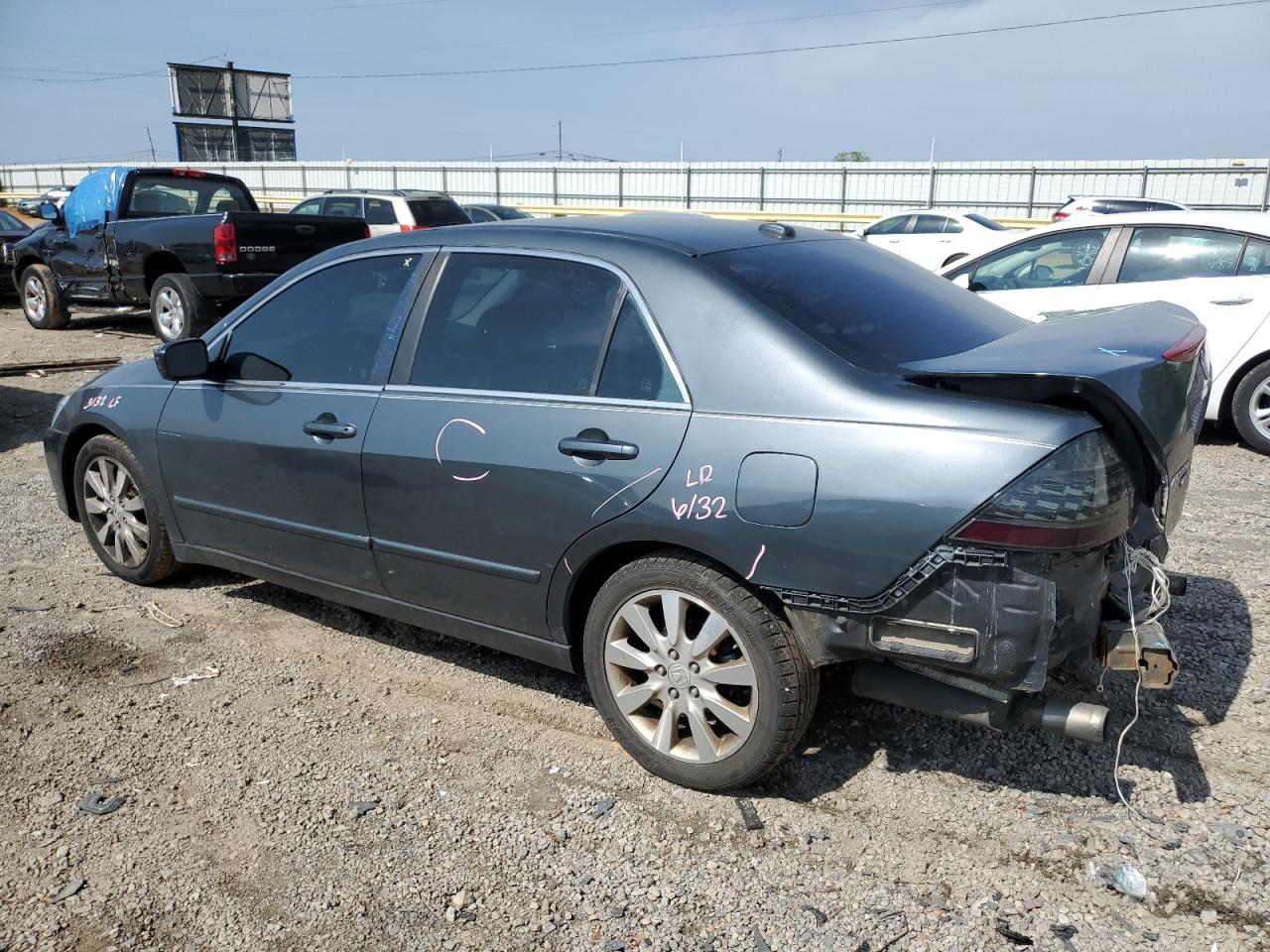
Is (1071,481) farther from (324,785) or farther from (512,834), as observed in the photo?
(324,785)

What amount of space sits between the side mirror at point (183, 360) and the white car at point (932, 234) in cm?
1277

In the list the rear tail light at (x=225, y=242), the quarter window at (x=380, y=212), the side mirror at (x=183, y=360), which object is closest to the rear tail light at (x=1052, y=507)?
the side mirror at (x=183, y=360)

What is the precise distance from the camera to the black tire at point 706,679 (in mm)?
2941

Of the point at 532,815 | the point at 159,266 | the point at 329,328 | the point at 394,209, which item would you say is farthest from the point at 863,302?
the point at 394,209

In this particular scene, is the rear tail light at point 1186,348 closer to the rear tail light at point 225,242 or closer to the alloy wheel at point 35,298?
the rear tail light at point 225,242

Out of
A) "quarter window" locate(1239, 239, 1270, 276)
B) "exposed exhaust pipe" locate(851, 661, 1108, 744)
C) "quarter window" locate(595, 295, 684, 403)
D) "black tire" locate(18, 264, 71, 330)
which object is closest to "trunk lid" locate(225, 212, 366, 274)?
"black tire" locate(18, 264, 71, 330)

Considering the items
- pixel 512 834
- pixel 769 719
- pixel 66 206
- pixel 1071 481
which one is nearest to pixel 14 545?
pixel 512 834

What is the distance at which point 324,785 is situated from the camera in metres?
3.28

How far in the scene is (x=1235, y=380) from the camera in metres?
7.42

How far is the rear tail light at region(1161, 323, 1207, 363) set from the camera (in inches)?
118

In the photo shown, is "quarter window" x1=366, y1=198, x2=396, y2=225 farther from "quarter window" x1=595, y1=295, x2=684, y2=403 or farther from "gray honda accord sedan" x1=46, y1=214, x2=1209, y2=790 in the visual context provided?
"quarter window" x1=595, y1=295, x2=684, y2=403

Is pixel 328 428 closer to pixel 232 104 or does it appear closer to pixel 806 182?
pixel 806 182

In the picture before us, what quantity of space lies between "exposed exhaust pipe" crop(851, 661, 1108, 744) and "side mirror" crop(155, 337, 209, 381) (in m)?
2.96

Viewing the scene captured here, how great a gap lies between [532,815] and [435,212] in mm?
15835
